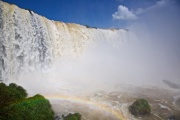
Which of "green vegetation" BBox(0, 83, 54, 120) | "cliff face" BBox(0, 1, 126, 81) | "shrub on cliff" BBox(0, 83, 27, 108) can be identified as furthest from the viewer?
"cliff face" BBox(0, 1, 126, 81)

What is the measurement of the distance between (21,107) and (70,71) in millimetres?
22152

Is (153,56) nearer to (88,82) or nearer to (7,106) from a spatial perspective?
(88,82)

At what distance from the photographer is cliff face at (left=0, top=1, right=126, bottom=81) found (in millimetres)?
23031

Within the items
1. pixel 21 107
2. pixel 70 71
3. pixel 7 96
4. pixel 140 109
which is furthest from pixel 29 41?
pixel 140 109

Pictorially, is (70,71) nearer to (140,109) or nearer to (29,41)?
(29,41)

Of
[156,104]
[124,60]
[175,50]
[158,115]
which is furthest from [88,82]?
[175,50]

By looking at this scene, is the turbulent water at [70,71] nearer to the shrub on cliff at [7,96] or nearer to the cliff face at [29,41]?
the cliff face at [29,41]

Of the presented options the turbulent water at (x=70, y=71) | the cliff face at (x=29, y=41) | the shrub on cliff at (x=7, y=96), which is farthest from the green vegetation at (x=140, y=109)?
the cliff face at (x=29, y=41)

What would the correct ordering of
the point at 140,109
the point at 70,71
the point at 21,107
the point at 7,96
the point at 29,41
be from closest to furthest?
the point at 21,107
the point at 7,96
the point at 140,109
the point at 29,41
the point at 70,71

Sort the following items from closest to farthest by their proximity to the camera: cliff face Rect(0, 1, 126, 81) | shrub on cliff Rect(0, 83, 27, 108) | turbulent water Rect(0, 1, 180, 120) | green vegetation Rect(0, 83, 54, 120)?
green vegetation Rect(0, 83, 54, 120) → shrub on cliff Rect(0, 83, 27, 108) → turbulent water Rect(0, 1, 180, 120) → cliff face Rect(0, 1, 126, 81)

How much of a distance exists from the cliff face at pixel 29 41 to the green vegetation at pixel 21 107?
24.8 feet

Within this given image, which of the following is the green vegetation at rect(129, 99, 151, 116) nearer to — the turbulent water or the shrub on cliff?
the turbulent water

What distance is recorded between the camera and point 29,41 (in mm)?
26781

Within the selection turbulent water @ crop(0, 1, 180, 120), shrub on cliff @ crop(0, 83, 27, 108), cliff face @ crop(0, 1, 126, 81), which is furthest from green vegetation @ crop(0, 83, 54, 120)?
cliff face @ crop(0, 1, 126, 81)
